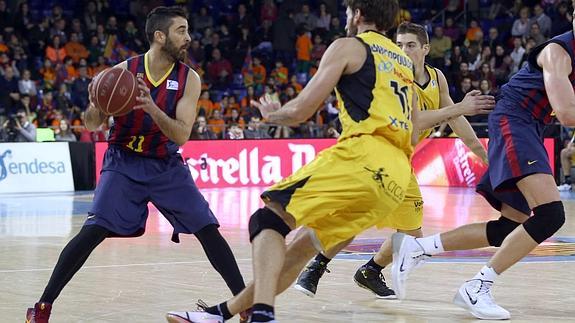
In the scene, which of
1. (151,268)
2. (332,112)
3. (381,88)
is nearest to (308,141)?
(332,112)

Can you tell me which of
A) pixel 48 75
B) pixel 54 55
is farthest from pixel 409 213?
pixel 54 55

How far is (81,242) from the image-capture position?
6.12 metres

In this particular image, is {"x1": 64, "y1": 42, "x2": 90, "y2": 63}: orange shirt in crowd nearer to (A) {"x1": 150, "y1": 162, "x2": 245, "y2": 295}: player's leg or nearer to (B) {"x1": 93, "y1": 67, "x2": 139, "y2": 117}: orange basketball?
(A) {"x1": 150, "y1": 162, "x2": 245, "y2": 295}: player's leg

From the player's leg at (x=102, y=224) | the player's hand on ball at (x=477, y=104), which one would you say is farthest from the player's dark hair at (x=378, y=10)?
the player's leg at (x=102, y=224)

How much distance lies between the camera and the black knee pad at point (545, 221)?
251 inches

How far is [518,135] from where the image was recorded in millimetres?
6570

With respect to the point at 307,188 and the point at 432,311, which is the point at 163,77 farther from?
the point at 432,311

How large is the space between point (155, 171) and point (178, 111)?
0.39m

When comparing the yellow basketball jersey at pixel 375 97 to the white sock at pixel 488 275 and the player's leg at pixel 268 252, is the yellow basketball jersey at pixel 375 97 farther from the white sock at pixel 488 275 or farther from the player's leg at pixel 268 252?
the white sock at pixel 488 275

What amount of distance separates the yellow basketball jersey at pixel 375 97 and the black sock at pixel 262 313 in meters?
0.94

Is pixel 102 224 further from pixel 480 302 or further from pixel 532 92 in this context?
pixel 532 92

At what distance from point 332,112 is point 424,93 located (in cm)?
1752

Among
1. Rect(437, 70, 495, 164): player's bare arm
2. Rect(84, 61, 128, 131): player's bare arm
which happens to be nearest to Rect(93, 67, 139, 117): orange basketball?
Rect(84, 61, 128, 131): player's bare arm

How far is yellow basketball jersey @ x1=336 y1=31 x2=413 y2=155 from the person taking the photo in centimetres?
537
